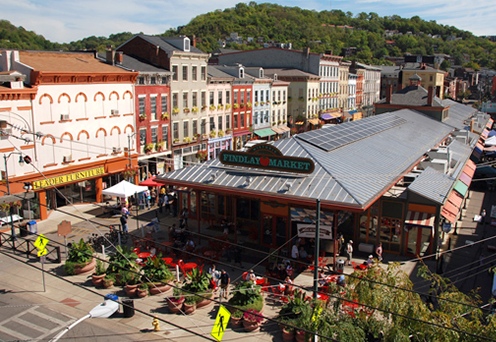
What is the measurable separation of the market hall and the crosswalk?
33.2 feet

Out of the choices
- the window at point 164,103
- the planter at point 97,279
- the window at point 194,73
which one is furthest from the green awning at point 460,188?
the window at point 194,73

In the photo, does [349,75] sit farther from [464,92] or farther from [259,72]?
[464,92]

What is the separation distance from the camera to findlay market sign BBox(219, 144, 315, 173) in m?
24.6

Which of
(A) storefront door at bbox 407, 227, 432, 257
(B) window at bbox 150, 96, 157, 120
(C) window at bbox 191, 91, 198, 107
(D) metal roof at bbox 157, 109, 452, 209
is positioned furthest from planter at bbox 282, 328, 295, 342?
(C) window at bbox 191, 91, 198, 107

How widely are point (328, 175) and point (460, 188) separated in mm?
11949

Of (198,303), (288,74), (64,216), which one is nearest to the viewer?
(198,303)

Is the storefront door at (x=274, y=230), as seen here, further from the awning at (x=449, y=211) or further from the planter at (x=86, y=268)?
the planter at (x=86, y=268)

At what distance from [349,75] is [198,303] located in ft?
268

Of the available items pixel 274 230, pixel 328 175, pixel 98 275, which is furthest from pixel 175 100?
pixel 98 275

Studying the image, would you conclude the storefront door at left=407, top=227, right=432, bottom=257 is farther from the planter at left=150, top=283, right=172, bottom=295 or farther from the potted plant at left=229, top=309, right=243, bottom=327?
the planter at left=150, top=283, right=172, bottom=295

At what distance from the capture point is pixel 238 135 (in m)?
58.3

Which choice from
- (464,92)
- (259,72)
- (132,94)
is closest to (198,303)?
(132,94)

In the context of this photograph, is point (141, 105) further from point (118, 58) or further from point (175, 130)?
point (175, 130)

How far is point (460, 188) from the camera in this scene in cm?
3170
